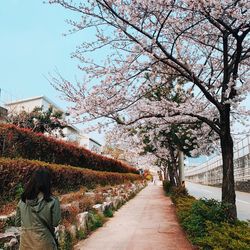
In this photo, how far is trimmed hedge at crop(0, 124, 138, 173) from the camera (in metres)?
10.8

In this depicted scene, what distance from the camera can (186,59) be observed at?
33.9 ft

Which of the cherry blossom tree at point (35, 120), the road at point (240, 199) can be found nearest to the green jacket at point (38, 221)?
the road at point (240, 199)

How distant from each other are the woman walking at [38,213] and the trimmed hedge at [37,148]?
6207 millimetres

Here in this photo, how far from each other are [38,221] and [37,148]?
8.64m

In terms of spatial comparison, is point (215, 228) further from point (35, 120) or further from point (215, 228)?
point (35, 120)

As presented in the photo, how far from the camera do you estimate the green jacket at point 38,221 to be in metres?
4.46

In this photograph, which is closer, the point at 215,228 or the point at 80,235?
the point at 215,228

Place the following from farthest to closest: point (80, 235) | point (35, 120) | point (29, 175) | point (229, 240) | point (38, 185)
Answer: point (35, 120) < point (80, 235) < point (29, 175) < point (229, 240) < point (38, 185)

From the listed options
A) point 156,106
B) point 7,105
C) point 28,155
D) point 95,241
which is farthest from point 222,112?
point 7,105

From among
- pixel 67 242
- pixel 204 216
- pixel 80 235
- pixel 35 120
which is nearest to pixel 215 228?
pixel 204 216

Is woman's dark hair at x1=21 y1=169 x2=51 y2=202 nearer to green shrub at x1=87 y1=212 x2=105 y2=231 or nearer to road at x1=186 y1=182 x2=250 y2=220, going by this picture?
green shrub at x1=87 y1=212 x2=105 y2=231

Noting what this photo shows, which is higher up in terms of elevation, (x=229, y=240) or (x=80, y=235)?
(x=229, y=240)

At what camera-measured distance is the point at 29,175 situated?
29.3ft

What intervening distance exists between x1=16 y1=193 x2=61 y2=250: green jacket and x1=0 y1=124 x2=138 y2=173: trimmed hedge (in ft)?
20.3
